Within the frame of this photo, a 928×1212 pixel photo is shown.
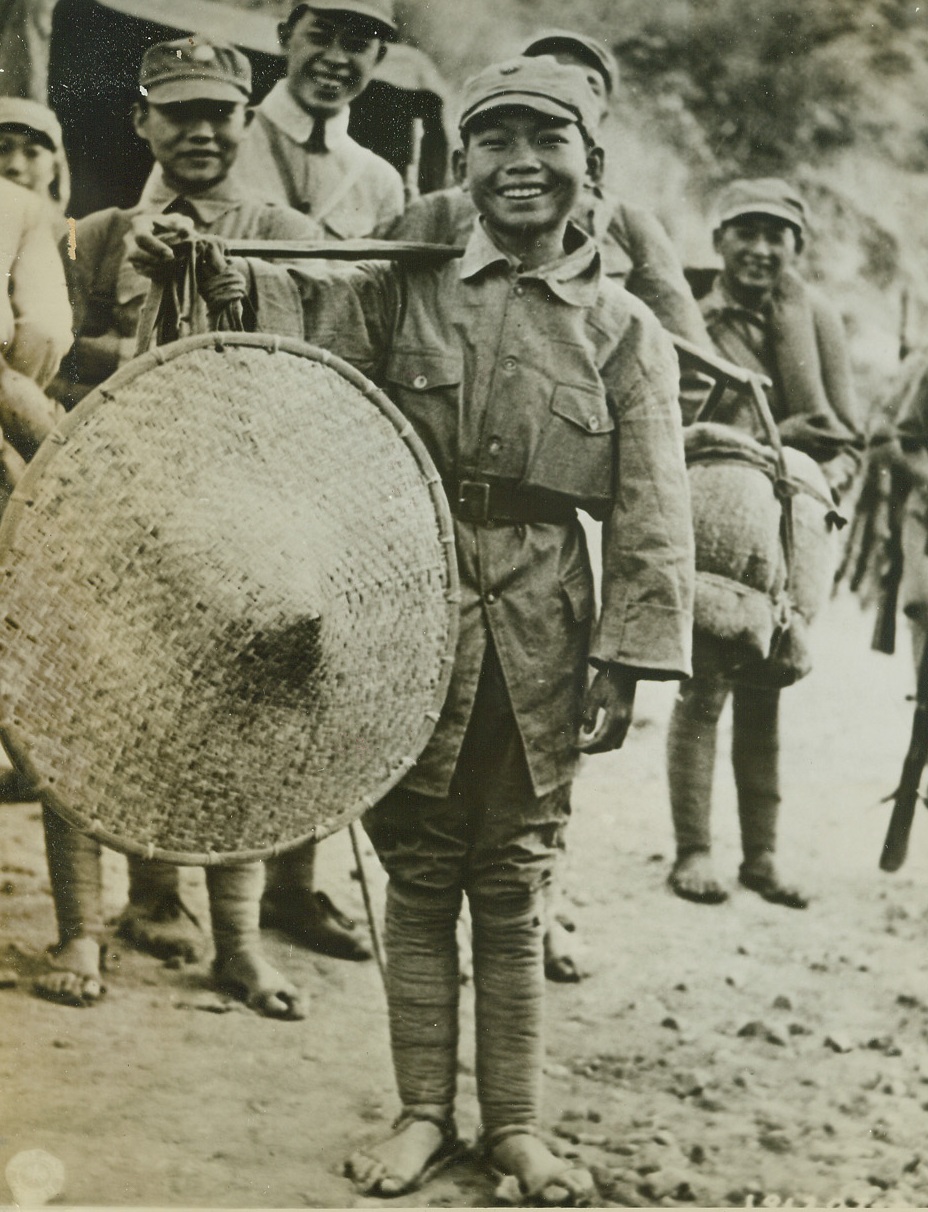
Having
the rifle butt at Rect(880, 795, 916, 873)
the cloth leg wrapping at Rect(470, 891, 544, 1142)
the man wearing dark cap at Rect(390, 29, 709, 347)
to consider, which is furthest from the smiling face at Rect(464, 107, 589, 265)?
the rifle butt at Rect(880, 795, 916, 873)

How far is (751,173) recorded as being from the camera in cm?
335

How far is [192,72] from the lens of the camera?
315 cm

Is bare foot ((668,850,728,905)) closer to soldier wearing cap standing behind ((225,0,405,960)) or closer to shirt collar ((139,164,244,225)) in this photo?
soldier wearing cap standing behind ((225,0,405,960))

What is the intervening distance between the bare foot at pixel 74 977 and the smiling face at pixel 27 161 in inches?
76.7

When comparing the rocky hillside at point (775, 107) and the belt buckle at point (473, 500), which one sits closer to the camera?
the belt buckle at point (473, 500)

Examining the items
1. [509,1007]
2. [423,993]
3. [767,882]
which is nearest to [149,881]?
[423,993]

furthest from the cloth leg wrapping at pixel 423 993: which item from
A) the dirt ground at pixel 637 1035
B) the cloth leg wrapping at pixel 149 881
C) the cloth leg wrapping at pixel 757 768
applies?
the cloth leg wrapping at pixel 757 768

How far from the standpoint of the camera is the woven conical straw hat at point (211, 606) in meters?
2.56

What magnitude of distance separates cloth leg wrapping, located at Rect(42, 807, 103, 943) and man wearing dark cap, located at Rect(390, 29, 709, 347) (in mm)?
1755

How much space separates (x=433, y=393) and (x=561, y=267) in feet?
1.45

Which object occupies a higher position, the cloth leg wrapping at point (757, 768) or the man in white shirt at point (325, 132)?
the man in white shirt at point (325, 132)

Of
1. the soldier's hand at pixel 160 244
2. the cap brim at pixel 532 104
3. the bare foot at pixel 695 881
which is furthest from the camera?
the bare foot at pixel 695 881

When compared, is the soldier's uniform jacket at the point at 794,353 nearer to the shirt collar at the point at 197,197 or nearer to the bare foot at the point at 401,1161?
the shirt collar at the point at 197,197

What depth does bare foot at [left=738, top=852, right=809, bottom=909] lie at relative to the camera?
3.39 metres
